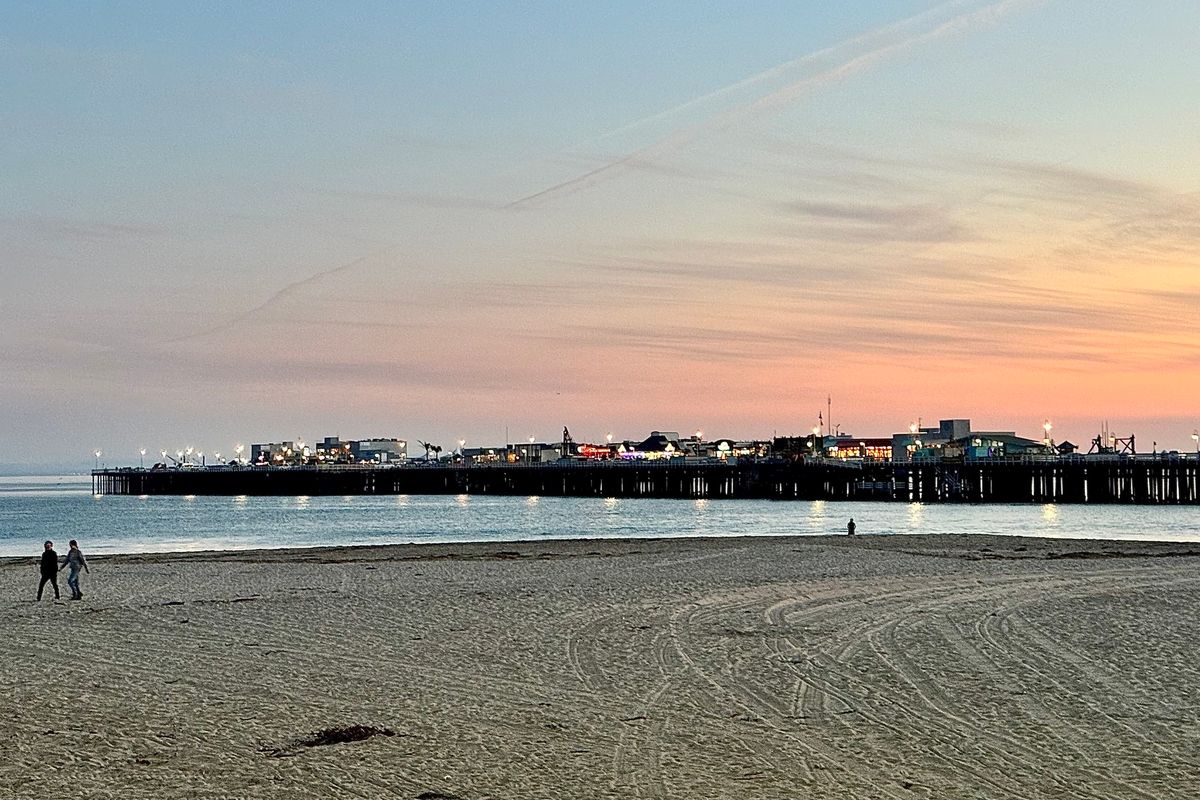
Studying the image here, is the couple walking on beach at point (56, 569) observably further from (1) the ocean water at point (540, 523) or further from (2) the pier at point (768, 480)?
(2) the pier at point (768, 480)

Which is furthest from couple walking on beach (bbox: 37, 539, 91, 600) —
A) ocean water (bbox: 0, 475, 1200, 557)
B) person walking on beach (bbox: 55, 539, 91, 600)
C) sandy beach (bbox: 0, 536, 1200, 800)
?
ocean water (bbox: 0, 475, 1200, 557)

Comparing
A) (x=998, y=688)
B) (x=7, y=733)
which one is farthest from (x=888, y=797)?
(x=7, y=733)

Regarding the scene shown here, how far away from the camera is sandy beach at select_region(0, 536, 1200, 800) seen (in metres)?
10.5

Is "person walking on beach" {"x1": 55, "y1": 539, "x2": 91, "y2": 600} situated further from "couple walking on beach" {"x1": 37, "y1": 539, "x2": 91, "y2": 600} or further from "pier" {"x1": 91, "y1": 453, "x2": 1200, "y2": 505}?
"pier" {"x1": 91, "y1": 453, "x2": 1200, "y2": 505}

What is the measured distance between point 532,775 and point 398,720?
8.85 ft

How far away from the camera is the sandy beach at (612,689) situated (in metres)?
10.5

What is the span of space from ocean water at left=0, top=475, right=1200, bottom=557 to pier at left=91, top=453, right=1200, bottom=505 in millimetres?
7012

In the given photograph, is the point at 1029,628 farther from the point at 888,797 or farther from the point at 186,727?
the point at 186,727

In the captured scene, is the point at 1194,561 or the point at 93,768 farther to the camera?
the point at 1194,561

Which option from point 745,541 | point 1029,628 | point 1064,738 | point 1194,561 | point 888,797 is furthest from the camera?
point 745,541

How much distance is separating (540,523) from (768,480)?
4815cm

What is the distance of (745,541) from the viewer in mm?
47281

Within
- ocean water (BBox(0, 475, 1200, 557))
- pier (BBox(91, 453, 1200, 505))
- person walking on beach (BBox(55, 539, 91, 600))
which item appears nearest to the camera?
person walking on beach (BBox(55, 539, 91, 600))

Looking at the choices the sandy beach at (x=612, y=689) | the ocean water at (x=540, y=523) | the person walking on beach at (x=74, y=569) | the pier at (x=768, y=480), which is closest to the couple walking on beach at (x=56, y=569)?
the person walking on beach at (x=74, y=569)
